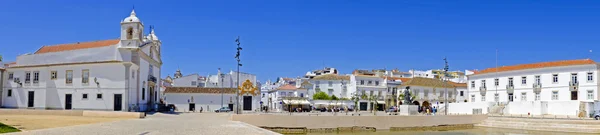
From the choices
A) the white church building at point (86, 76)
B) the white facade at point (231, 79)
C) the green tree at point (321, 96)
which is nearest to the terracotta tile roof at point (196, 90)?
the white church building at point (86, 76)

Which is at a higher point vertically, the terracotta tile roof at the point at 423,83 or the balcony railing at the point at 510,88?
the terracotta tile roof at the point at 423,83

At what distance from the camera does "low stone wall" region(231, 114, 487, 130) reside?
114 ft

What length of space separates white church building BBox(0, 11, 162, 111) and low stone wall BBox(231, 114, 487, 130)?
1147cm

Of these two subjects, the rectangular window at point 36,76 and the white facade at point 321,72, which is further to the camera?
the white facade at point 321,72

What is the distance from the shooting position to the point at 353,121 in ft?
125

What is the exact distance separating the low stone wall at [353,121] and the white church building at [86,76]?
11469mm

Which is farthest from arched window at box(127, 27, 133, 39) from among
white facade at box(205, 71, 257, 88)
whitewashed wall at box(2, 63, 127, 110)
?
white facade at box(205, 71, 257, 88)

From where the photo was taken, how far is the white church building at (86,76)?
39312 millimetres

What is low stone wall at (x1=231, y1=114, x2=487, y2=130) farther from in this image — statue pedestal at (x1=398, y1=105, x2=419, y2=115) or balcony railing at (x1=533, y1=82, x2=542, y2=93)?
balcony railing at (x1=533, y1=82, x2=542, y2=93)

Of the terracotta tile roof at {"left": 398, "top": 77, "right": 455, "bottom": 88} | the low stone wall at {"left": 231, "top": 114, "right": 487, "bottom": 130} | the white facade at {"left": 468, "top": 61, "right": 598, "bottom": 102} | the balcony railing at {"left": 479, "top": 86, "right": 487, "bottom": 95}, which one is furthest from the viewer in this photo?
the terracotta tile roof at {"left": 398, "top": 77, "right": 455, "bottom": 88}

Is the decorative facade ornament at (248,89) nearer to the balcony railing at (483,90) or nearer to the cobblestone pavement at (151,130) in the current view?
the balcony railing at (483,90)

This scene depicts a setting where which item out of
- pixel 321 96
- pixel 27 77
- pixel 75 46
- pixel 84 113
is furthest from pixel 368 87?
pixel 84 113

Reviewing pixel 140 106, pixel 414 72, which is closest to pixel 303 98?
pixel 140 106

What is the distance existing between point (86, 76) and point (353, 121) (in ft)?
68.2
